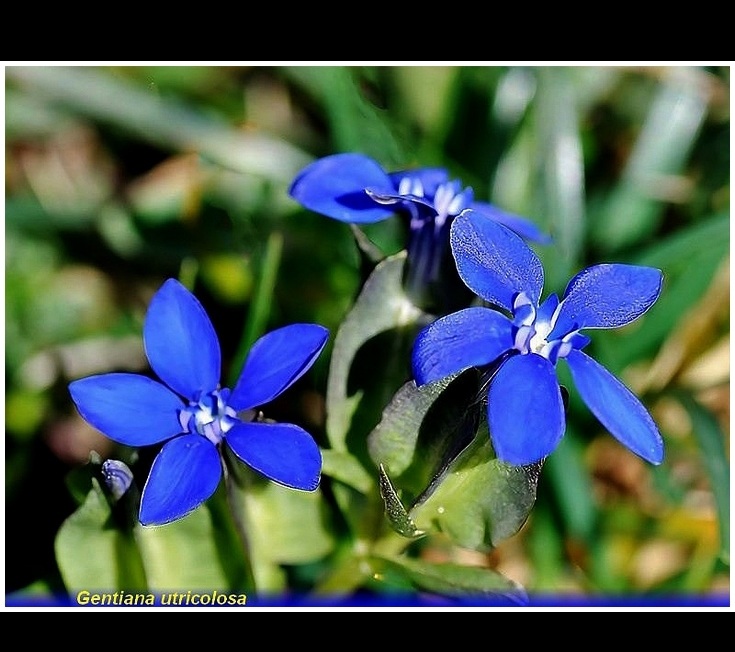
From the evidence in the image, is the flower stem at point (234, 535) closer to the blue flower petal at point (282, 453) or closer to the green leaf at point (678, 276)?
the blue flower petal at point (282, 453)

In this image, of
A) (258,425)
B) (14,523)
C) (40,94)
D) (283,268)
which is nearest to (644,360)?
(283,268)

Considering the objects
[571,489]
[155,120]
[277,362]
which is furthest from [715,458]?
[155,120]

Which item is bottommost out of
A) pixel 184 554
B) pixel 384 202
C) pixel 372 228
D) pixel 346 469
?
pixel 184 554

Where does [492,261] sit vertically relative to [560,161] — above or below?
above

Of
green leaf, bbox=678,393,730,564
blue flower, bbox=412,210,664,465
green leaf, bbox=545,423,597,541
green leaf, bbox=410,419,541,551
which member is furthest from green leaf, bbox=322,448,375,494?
green leaf, bbox=678,393,730,564

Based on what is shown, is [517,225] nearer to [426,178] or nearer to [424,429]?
[426,178]
